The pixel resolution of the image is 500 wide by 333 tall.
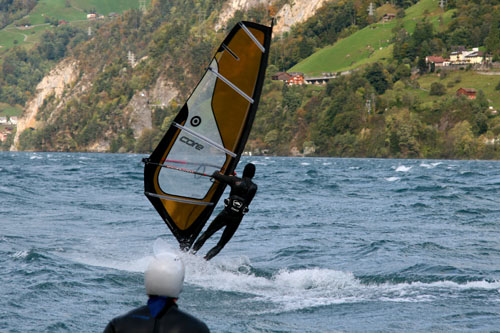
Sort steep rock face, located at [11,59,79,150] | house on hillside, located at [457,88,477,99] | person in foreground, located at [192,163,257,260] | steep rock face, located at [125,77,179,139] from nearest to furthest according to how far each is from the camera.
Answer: person in foreground, located at [192,163,257,260] → house on hillside, located at [457,88,477,99] → steep rock face, located at [125,77,179,139] → steep rock face, located at [11,59,79,150]

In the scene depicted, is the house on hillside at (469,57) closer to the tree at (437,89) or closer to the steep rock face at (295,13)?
the tree at (437,89)

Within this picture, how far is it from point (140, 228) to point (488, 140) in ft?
315

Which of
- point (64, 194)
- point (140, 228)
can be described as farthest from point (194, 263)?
point (64, 194)

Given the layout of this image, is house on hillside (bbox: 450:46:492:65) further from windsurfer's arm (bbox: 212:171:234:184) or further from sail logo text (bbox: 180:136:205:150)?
windsurfer's arm (bbox: 212:171:234:184)

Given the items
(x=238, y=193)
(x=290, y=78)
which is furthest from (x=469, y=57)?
(x=238, y=193)

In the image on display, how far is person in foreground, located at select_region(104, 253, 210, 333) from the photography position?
10.3 feet

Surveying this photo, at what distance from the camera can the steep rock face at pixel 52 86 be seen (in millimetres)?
188500

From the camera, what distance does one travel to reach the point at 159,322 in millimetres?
3160

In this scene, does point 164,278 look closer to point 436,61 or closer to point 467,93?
point 467,93

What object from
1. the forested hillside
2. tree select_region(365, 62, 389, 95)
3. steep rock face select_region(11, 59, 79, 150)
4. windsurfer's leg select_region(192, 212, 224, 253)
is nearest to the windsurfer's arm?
windsurfer's leg select_region(192, 212, 224, 253)

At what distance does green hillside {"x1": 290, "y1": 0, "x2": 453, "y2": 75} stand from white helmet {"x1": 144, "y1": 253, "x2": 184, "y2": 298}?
477 ft

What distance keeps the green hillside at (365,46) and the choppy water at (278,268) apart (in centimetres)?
13002

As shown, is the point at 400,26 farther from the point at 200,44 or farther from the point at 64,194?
the point at 64,194

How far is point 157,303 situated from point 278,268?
8.76m
